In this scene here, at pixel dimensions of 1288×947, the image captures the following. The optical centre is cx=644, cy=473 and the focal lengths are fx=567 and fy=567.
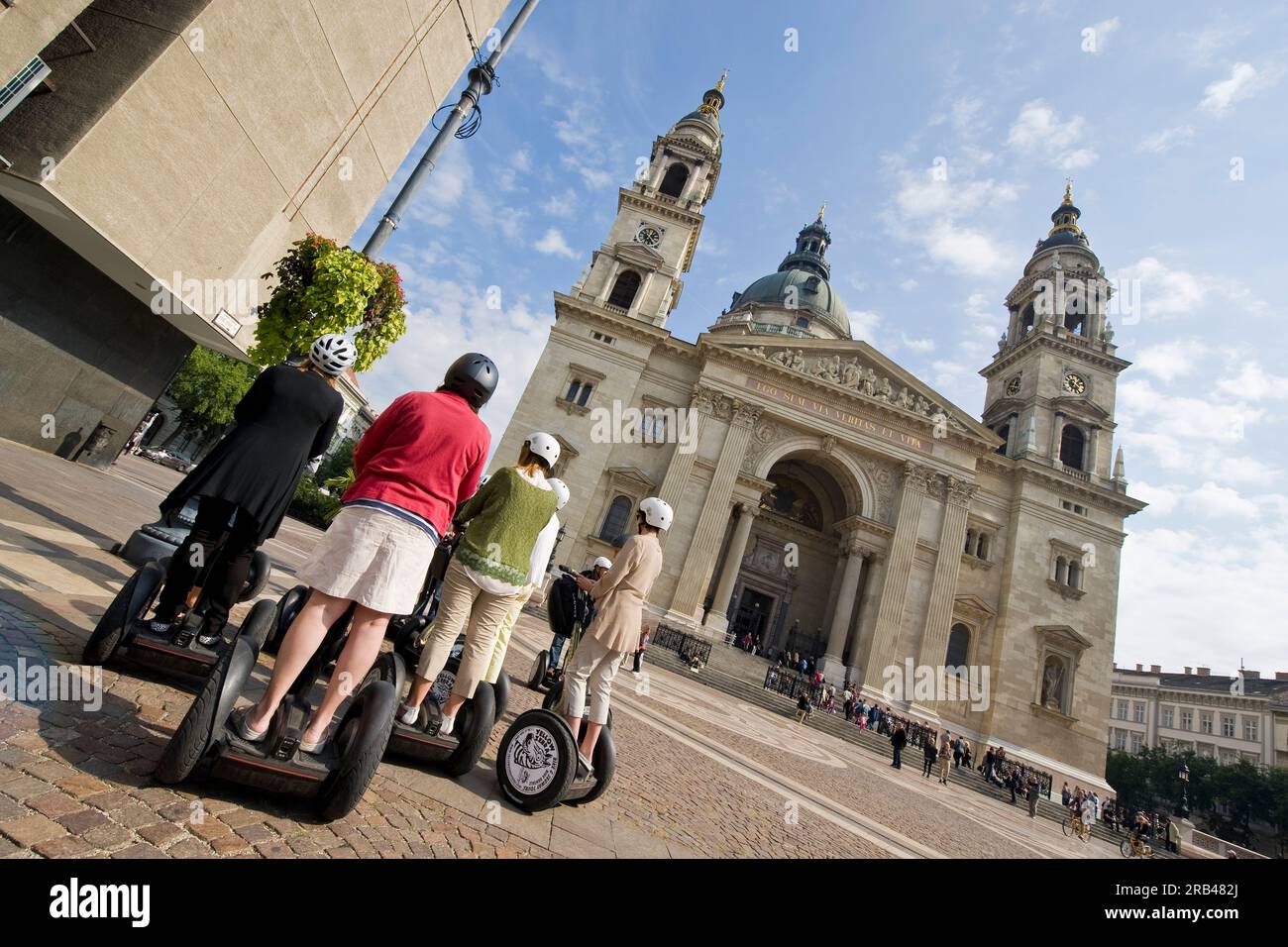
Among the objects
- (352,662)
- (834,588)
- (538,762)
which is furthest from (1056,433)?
(352,662)

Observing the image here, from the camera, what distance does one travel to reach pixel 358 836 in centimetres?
226

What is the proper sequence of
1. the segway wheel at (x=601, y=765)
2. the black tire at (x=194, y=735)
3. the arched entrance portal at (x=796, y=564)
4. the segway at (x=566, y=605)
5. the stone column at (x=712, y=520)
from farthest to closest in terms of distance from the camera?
the arched entrance portal at (x=796, y=564) < the stone column at (x=712, y=520) < the segway at (x=566, y=605) < the segway wheel at (x=601, y=765) < the black tire at (x=194, y=735)

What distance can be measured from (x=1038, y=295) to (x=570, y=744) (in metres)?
43.4

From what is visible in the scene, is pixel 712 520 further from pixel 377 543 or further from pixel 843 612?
pixel 377 543

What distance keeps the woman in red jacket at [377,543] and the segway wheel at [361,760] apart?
18 cm

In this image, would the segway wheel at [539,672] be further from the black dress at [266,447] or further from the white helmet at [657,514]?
the black dress at [266,447]

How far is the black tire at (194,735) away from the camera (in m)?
2.01

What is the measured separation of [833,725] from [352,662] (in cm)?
2026

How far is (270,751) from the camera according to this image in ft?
7.22

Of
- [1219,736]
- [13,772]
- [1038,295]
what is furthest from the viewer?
[1219,736]

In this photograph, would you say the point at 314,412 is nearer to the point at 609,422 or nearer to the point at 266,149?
the point at 266,149

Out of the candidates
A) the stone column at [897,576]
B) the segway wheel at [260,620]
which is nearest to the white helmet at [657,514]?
the segway wheel at [260,620]
